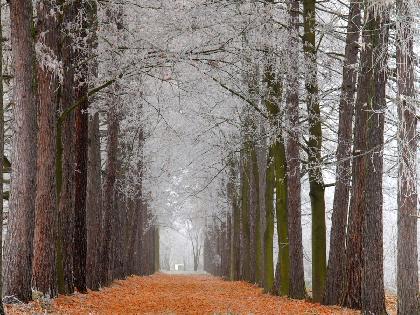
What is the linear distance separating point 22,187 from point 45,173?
6.17 ft

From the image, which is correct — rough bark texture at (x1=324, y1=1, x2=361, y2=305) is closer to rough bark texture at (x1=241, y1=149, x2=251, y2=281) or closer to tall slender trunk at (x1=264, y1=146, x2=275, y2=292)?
tall slender trunk at (x1=264, y1=146, x2=275, y2=292)

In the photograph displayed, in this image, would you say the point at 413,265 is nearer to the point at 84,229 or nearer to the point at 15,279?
the point at 15,279

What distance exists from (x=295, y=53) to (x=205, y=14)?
2445mm

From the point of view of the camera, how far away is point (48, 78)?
43.8 ft

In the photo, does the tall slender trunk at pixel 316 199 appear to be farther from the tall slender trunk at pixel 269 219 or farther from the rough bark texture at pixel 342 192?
the tall slender trunk at pixel 269 219

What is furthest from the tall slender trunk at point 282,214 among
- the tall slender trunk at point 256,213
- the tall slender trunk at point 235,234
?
the tall slender trunk at point 235,234

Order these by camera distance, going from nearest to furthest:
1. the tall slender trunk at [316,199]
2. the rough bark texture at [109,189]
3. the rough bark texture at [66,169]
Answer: the rough bark texture at [66,169]
the tall slender trunk at [316,199]
the rough bark texture at [109,189]

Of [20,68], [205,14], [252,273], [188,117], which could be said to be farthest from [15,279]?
[252,273]

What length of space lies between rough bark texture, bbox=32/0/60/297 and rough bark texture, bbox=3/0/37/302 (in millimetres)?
1628

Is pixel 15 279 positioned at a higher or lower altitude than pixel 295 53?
lower

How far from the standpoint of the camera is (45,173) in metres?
13.2

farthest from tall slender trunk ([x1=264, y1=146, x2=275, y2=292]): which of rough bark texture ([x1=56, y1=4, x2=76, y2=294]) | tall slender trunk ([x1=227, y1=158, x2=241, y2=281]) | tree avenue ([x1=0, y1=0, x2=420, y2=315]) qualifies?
tall slender trunk ([x1=227, y1=158, x2=241, y2=281])

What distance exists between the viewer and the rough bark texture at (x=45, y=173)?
1310cm

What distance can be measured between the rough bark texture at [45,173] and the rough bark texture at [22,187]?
5.34 ft
